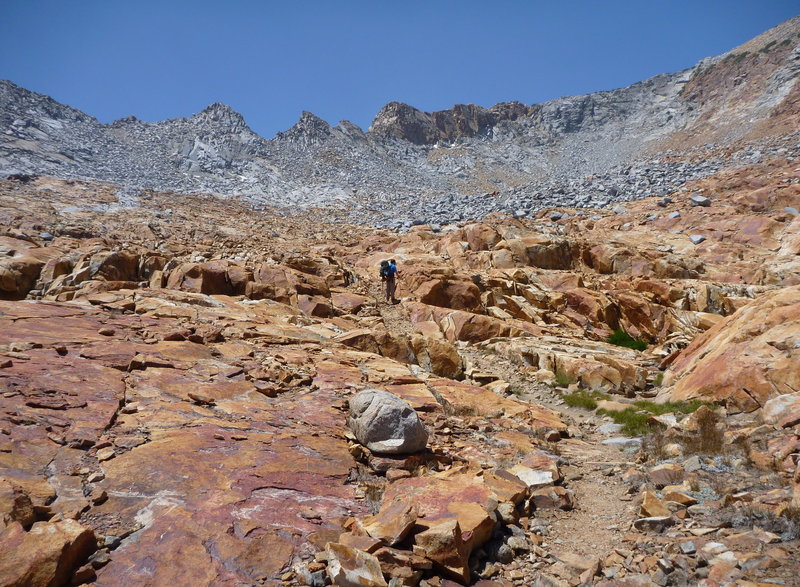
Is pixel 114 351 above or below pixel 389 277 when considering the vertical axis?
below

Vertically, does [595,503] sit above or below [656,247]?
below

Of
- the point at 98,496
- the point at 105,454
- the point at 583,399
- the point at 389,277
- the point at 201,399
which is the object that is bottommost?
the point at 583,399

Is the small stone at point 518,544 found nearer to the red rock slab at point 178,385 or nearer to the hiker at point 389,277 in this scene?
the red rock slab at point 178,385

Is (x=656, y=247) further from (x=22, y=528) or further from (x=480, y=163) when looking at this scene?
(x=480, y=163)

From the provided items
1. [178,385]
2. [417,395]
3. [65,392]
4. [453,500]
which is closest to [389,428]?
[453,500]

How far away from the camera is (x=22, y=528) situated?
3.62m

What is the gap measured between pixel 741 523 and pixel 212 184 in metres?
58.4

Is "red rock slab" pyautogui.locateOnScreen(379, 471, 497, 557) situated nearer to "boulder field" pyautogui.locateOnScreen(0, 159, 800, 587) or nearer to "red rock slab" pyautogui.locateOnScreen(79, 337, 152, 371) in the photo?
"boulder field" pyautogui.locateOnScreen(0, 159, 800, 587)

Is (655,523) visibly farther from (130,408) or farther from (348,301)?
(348,301)

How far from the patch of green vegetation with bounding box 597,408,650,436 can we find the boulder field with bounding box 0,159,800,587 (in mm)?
335

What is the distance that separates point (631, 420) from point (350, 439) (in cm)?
560

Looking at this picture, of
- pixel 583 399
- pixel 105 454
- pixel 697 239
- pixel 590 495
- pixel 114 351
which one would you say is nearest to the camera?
pixel 105 454

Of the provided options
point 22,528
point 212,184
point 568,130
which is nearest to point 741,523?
point 22,528

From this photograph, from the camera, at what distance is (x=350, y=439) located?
668 centimetres
